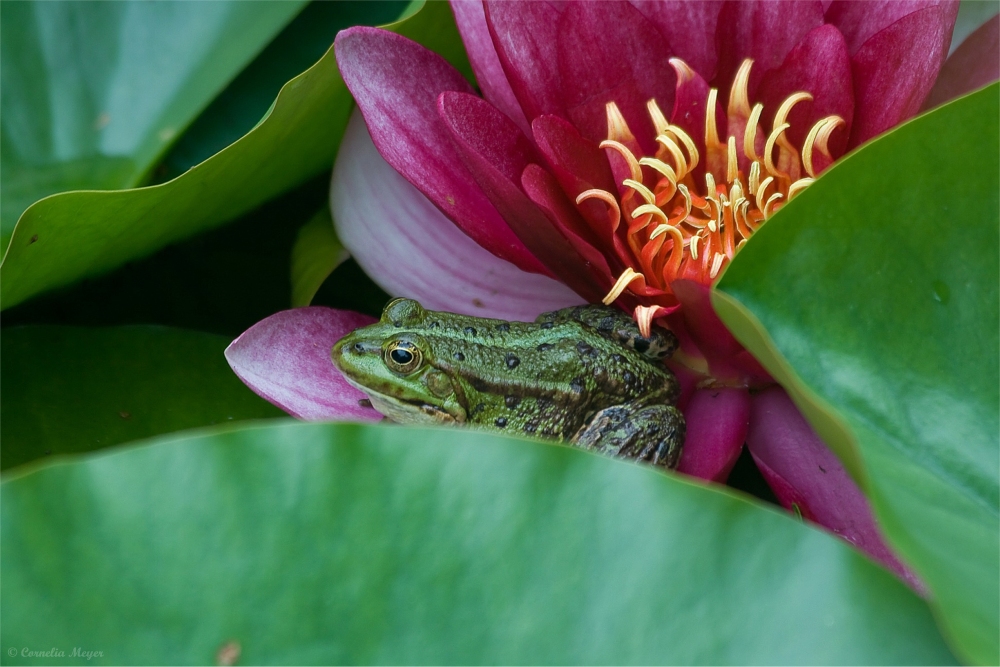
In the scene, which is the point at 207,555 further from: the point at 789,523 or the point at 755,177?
the point at 755,177

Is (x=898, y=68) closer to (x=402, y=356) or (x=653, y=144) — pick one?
(x=653, y=144)

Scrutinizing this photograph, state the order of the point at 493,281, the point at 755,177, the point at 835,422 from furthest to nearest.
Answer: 1. the point at 493,281
2. the point at 755,177
3. the point at 835,422

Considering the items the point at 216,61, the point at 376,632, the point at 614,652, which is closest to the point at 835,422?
the point at 614,652

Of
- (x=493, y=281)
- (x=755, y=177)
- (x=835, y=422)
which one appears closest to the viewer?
(x=835, y=422)

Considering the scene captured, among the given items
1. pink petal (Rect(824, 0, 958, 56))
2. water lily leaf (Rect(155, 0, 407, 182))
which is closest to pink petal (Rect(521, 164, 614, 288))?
pink petal (Rect(824, 0, 958, 56))

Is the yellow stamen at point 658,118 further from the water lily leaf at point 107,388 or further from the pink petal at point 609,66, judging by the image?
the water lily leaf at point 107,388

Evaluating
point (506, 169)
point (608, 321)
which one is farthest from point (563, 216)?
point (608, 321)

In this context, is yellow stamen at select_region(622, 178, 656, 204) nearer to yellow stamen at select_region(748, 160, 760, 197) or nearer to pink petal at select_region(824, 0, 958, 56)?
yellow stamen at select_region(748, 160, 760, 197)
